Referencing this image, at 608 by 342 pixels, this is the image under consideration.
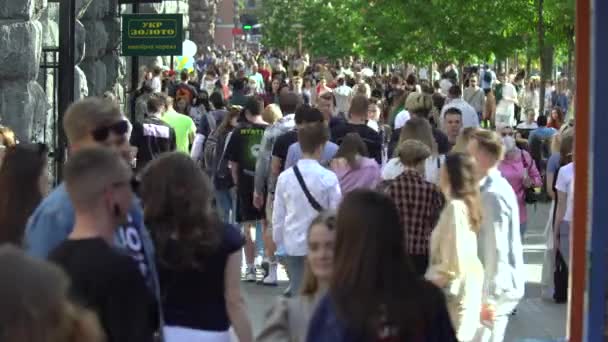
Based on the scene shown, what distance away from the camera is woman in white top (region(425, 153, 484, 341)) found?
9.24 meters

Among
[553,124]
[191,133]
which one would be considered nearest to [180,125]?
[191,133]

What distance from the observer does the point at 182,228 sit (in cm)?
663

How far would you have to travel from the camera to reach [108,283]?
5.60m

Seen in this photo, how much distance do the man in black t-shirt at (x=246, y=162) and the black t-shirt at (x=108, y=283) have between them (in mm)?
9332

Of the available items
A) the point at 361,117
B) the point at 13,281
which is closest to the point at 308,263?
the point at 13,281

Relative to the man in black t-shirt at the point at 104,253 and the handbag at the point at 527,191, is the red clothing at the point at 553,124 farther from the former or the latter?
the man in black t-shirt at the point at 104,253

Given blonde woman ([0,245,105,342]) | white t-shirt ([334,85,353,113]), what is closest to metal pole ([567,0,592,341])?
blonde woman ([0,245,105,342])

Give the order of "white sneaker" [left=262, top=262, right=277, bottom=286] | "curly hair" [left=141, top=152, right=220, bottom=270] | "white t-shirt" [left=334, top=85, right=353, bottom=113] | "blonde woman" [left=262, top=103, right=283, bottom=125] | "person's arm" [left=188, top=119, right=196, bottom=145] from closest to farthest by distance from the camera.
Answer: "curly hair" [left=141, top=152, right=220, bottom=270], "white sneaker" [left=262, top=262, right=277, bottom=286], "blonde woman" [left=262, top=103, right=283, bottom=125], "person's arm" [left=188, top=119, right=196, bottom=145], "white t-shirt" [left=334, top=85, right=353, bottom=113]

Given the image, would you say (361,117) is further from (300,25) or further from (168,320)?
(300,25)

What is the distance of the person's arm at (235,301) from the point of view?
6.61 m

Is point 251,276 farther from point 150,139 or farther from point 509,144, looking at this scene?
point 509,144

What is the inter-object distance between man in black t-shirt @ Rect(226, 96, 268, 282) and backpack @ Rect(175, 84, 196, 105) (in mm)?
9085

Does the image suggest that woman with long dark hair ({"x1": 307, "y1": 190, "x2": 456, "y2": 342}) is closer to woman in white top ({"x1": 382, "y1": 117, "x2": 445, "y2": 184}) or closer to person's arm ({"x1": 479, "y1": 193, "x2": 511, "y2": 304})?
person's arm ({"x1": 479, "y1": 193, "x2": 511, "y2": 304})

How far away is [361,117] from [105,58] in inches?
552
